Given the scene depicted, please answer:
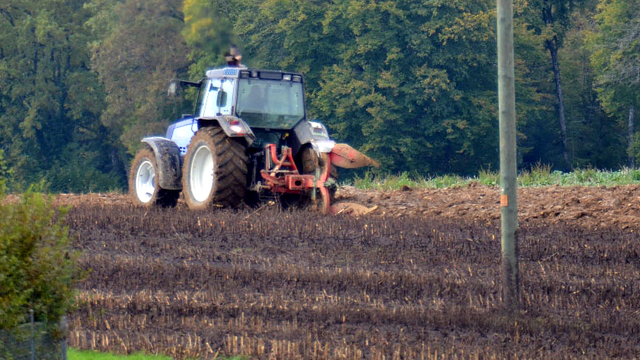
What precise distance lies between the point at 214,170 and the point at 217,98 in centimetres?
167

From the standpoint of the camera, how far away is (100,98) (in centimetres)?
4112

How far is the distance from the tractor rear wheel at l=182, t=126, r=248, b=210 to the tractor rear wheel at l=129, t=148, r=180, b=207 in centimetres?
84

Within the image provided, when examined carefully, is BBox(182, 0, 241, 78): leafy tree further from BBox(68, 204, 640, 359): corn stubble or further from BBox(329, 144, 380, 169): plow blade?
BBox(68, 204, 640, 359): corn stubble

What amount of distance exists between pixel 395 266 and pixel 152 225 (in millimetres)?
4612

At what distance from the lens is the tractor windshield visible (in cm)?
1564

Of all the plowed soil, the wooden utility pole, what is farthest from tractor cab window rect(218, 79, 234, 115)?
the wooden utility pole

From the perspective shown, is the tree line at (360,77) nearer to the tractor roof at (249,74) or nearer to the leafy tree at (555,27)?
the leafy tree at (555,27)

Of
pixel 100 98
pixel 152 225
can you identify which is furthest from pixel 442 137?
pixel 152 225

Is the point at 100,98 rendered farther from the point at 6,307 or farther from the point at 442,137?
the point at 6,307

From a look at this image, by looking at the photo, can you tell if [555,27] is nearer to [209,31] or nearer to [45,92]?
[209,31]

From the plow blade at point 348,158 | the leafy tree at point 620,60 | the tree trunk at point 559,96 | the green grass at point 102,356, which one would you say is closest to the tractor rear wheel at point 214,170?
the plow blade at point 348,158

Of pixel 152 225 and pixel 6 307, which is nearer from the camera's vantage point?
pixel 6 307

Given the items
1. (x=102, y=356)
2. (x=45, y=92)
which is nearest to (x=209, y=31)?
(x=45, y=92)

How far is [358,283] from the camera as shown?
33.1 feet
